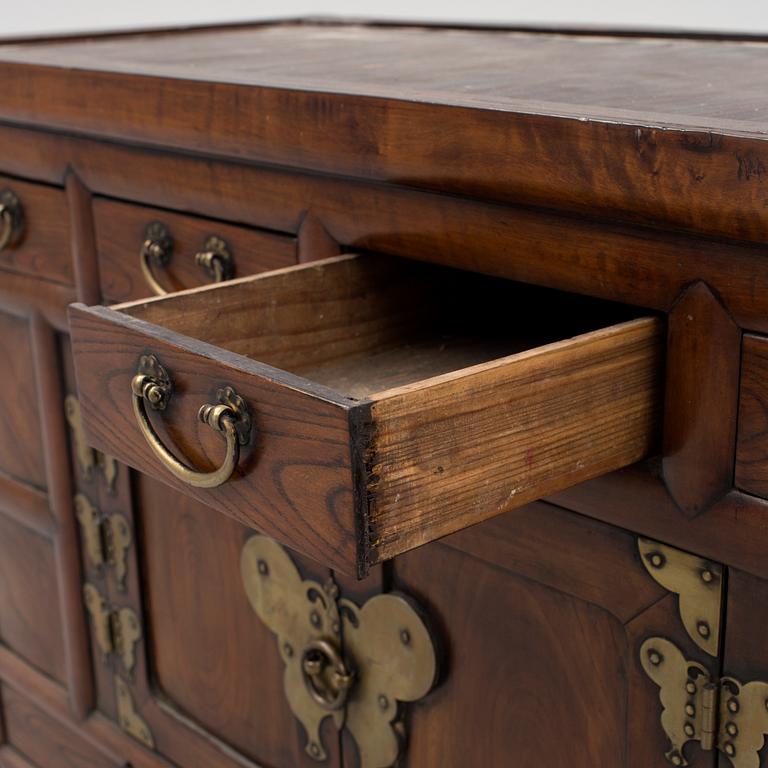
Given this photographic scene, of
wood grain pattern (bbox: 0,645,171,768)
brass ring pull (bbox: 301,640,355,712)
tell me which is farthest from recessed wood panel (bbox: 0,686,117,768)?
brass ring pull (bbox: 301,640,355,712)

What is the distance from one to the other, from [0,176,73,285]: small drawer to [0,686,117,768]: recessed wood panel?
22.7 inches

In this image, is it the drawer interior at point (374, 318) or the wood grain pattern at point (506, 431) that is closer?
the wood grain pattern at point (506, 431)

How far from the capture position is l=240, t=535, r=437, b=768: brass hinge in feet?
3.35

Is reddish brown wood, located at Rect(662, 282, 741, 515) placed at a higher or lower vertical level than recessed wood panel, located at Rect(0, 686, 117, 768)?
higher

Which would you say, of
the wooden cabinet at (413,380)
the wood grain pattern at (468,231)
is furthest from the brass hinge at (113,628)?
the wood grain pattern at (468,231)

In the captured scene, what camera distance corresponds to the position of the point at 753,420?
0.75m

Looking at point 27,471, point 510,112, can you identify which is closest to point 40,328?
point 27,471

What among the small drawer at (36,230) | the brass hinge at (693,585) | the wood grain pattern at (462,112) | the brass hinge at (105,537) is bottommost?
the brass hinge at (105,537)

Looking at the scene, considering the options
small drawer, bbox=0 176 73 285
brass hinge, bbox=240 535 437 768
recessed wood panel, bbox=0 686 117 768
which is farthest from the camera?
recessed wood panel, bbox=0 686 117 768

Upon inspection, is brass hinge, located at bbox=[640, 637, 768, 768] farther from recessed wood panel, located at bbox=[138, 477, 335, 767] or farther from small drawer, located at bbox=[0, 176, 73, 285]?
small drawer, located at bbox=[0, 176, 73, 285]

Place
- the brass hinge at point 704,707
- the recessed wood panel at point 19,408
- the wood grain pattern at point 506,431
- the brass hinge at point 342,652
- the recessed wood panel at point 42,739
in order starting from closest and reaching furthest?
1. the wood grain pattern at point 506,431
2. the brass hinge at point 704,707
3. the brass hinge at point 342,652
4. the recessed wood panel at point 19,408
5. the recessed wood panel at point 42,739

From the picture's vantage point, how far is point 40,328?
1.38 m

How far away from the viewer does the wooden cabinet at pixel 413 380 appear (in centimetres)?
72

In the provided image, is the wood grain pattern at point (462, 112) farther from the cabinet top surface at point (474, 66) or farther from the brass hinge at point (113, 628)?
the brass hinge at point (113, 628)
